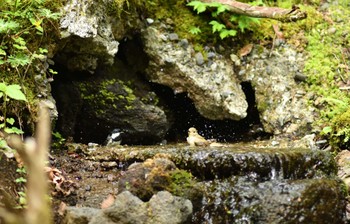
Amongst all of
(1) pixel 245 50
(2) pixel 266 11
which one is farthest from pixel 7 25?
(1) pixel 245 50

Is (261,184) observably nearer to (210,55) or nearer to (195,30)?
(210,55)

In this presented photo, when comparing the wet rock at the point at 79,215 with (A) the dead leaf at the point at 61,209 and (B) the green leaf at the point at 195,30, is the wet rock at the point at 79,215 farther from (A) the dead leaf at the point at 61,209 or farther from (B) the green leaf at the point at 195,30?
(B) the green leaf at the point at 195,30

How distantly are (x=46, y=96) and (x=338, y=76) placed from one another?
4675 mm

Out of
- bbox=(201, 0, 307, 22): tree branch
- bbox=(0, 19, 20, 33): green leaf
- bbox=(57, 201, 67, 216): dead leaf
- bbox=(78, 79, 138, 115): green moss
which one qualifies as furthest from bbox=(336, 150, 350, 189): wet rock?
bbox=(0, 19, 20, 33): green leaf

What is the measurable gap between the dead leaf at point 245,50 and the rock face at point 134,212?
429cm

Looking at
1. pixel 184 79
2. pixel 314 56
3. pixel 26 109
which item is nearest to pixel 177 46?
pixel 184 79

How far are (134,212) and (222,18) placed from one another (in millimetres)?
4747

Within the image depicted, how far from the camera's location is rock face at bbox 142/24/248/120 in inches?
263

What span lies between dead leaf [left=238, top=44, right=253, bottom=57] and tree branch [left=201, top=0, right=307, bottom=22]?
0.65 m

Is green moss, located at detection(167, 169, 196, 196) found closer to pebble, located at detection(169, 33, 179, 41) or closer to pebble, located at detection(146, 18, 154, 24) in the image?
pebble, located at detection(169, 33, 179, 41)

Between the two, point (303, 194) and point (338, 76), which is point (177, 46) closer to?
point (338, 76)

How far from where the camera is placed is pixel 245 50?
285 inches

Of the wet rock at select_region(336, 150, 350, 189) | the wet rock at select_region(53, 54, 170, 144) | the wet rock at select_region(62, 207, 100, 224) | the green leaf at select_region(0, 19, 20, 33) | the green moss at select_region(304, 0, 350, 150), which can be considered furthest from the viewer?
the wet rock at select_region(53, 54, 170, 144)

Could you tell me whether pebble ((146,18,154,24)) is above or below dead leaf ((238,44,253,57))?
above
